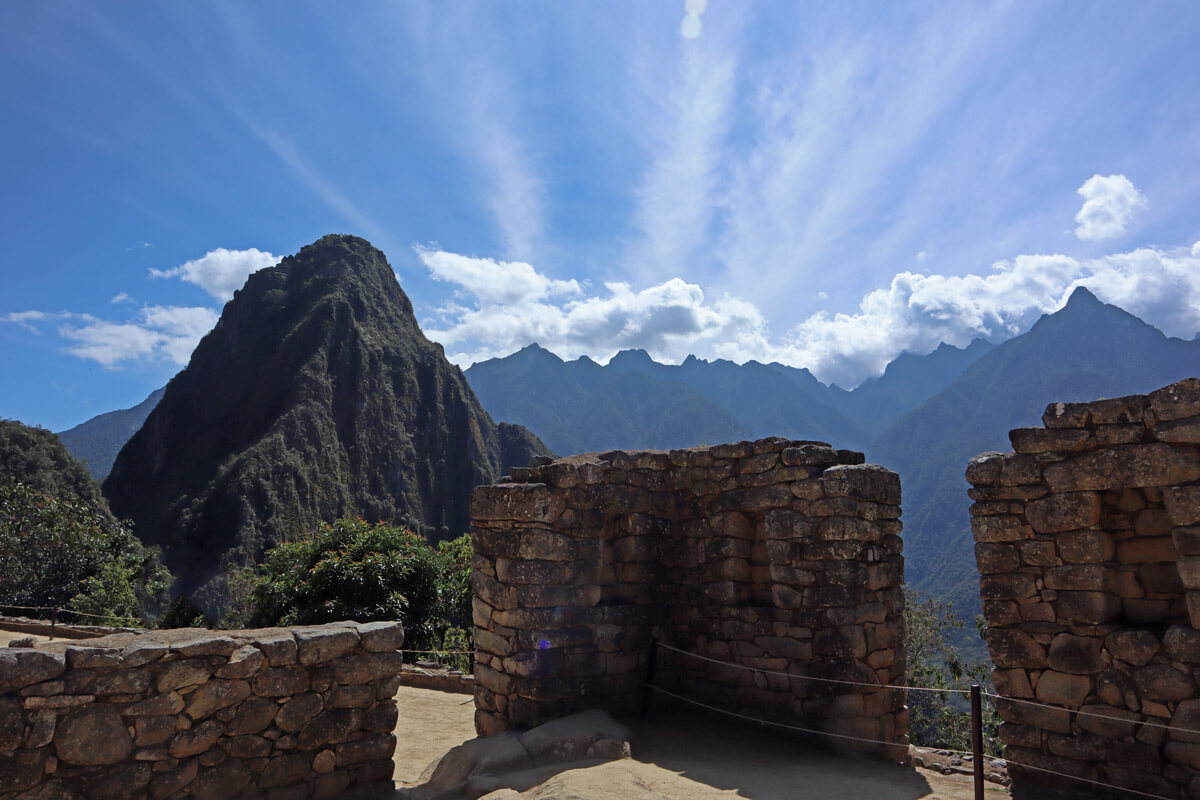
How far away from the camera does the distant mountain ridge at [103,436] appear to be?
127562mm

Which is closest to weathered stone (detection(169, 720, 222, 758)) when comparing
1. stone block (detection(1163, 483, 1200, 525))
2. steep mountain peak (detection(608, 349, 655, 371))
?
stone block (detection(1163, 483, 1200, 525))

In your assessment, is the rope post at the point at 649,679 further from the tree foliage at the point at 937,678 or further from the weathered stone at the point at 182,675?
the tree foliage at the point at 937,678

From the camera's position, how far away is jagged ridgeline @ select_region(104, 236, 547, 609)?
7650cm

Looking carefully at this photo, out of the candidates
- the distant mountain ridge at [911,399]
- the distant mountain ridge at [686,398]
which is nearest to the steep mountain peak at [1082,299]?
the distant mountain ridge at [911,399]

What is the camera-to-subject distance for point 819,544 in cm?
659

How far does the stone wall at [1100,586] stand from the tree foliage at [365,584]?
38.5 feet

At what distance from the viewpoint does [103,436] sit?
137 m

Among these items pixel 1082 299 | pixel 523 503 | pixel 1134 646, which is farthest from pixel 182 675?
pixel 1082 299

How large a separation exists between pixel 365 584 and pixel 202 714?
30.5 ft

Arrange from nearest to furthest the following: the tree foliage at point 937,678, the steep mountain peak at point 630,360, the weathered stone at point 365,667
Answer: the weathered stone at point 365,667
the tree foliage at point 937,678
the steep mountain peak at point 630,360

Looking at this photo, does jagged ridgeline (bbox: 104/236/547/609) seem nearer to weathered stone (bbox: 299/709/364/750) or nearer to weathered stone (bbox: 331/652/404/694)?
weathered stone (bbox: 331/652/404/694)

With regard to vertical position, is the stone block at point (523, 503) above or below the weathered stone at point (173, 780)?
above

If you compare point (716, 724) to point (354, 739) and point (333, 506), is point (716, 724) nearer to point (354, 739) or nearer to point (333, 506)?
point (354, 739)

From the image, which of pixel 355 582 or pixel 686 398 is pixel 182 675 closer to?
pixel 355 582
